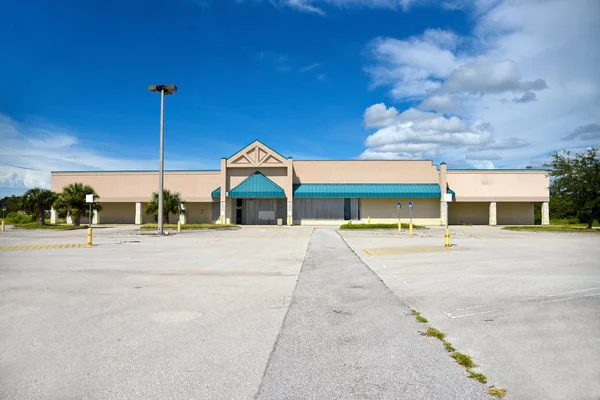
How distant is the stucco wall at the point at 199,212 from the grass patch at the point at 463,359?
49.0 meters

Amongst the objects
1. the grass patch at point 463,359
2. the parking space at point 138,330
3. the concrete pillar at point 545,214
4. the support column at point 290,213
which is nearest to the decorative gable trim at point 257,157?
the support column at point 290,213

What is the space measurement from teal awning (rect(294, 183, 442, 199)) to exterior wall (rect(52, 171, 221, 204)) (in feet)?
37.1

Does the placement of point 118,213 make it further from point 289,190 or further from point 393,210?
point 393,210

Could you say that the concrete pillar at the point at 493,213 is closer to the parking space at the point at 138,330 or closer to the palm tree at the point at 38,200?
the parking space at the point at 138,330

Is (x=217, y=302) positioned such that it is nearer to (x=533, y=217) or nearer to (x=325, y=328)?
(x=325, y=328)

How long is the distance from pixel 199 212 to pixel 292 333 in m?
48.3

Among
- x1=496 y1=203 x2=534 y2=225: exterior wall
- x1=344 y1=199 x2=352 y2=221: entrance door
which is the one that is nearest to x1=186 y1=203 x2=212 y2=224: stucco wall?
x1=344 y1=199 x2=352 y2=221: entrance door

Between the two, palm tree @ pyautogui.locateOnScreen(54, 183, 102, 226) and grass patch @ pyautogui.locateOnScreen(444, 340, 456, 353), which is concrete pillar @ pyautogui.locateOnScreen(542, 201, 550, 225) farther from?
grass patch @ pyautogui.locateOnScreen(444, 340, 456, 353)

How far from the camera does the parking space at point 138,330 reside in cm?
442

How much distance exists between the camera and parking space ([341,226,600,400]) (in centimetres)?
469

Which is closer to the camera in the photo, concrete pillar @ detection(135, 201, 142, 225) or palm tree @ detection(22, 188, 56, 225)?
palm tree @ detection(22, 188, 56, 225)

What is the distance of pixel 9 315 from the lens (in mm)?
7262

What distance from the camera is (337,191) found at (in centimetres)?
4962

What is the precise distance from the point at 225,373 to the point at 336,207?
46.0 m
